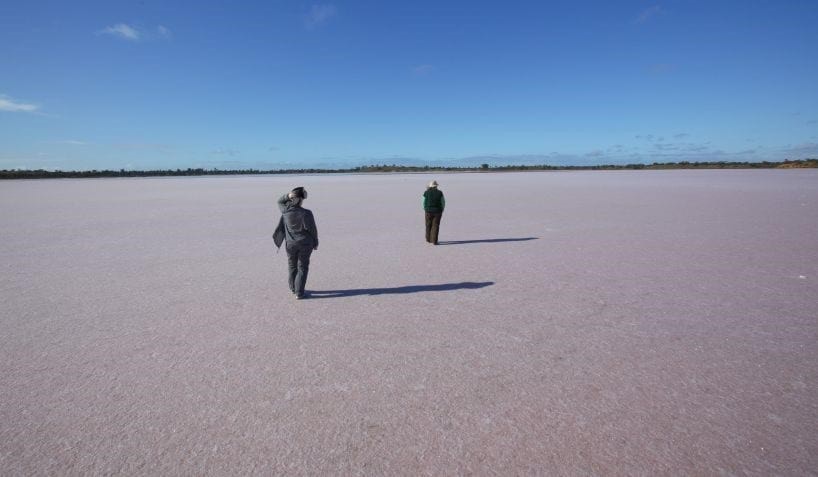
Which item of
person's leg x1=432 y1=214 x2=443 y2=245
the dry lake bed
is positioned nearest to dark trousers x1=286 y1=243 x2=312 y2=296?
the dry lake bed

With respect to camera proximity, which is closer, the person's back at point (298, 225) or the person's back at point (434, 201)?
the person's back at point (298, 225)

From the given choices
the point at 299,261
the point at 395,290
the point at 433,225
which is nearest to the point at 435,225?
the point at 433,225

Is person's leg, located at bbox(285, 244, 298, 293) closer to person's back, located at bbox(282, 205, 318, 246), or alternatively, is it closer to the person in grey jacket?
the person in grey jacket

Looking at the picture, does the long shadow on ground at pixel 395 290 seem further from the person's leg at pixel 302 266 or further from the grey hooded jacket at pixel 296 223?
the grey hooded jacket at pixel 296 223

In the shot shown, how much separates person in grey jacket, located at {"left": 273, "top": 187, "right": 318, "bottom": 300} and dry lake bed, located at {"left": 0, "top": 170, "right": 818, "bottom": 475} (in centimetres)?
45

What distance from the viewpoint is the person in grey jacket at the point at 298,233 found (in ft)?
18.5

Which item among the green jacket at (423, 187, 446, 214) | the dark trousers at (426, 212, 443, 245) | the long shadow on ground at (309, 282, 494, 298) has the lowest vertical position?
the long shadow on ground at (309, 282, 494, 298)

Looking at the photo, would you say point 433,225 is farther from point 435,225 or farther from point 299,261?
point 299,261

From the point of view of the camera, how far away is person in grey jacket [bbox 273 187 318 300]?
5.63 m

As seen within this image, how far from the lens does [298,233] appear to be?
18.7 ft

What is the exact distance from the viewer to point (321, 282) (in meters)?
6.75

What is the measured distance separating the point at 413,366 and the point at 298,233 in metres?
2.83

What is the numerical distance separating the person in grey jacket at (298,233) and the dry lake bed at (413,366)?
1.49 ft

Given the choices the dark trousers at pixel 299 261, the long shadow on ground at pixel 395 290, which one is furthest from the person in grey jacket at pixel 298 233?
the long shadow on ground at pixel 395 290
